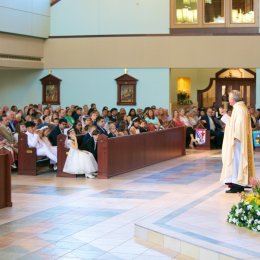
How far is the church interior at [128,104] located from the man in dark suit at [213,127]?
13.8 inches

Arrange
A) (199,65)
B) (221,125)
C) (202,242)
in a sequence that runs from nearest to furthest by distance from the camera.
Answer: (202,242) → (221,125) → (199,65)

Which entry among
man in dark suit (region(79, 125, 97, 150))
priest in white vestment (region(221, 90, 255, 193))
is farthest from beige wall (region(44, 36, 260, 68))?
priest in white vestment (region(221, 90, 255, 193))

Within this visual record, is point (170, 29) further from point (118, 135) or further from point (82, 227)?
point (82, 227)

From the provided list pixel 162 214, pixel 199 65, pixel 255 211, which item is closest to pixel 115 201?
pixel 162 214

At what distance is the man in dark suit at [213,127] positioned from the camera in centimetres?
2483

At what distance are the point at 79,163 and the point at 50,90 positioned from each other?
13.4 metres

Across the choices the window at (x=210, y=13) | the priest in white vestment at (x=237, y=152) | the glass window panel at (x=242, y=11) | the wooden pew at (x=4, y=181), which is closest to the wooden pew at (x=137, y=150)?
the priest in white vestment at (x=237, y=152)

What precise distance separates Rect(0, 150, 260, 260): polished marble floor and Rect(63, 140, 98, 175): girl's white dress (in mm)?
257

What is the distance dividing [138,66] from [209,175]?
39.3ft

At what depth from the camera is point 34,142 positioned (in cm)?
1741

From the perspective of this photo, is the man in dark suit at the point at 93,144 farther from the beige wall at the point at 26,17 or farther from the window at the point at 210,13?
the window at the point at 210,13

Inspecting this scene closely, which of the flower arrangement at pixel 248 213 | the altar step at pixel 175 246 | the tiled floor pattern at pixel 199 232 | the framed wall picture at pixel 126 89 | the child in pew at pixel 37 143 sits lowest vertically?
the altar step at pixel 175 246

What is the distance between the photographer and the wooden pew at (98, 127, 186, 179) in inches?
643

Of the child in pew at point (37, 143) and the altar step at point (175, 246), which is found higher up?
the child in pew at point (37, 143)
